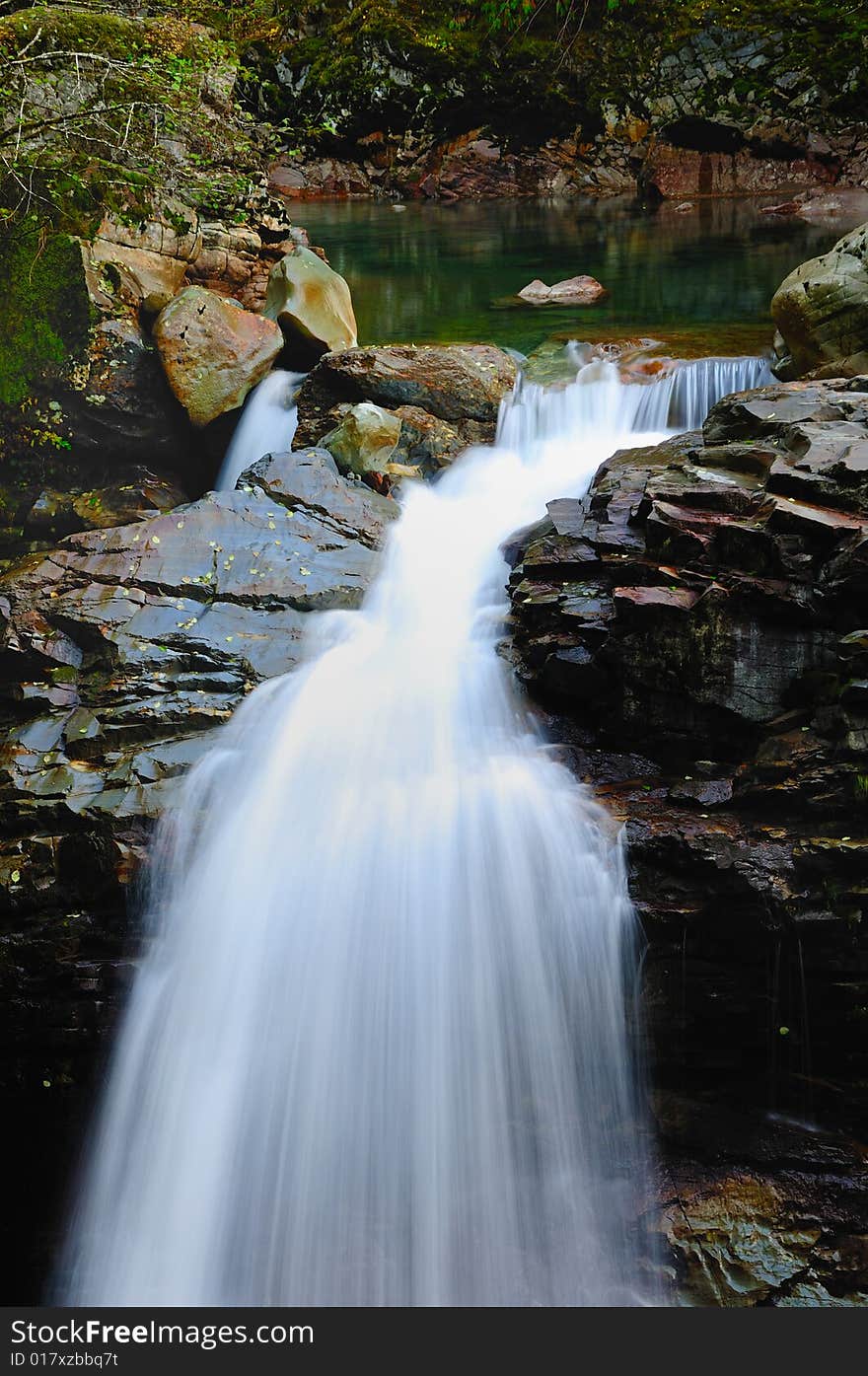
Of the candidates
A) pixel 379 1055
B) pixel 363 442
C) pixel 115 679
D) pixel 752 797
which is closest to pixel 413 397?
pixel 363 442

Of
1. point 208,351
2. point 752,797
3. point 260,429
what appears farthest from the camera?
point 260,429

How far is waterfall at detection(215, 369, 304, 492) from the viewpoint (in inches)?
345

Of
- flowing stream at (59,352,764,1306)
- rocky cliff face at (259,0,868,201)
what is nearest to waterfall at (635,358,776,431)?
flowing stream at (59,352,764,1306)

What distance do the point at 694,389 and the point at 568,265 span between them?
6908 millimetres

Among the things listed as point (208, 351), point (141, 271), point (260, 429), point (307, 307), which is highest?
point (141, 271)

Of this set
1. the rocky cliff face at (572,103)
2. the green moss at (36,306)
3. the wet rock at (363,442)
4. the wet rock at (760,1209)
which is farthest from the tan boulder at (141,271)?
the rocky cliff face at (572,103)

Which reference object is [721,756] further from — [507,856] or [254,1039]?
[254,1039]

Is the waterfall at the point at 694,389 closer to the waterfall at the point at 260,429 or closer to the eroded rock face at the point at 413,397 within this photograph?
the eroded rock face at the point at 413,397

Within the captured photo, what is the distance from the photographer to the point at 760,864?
160 inches

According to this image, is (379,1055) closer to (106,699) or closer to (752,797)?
(752,797)

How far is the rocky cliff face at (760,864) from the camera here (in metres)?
4.01

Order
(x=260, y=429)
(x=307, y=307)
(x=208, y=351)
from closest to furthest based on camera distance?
(x=208, y=351), (x=260, y=429), (x=307, y=307)

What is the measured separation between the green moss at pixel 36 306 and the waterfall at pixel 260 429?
5.21ft


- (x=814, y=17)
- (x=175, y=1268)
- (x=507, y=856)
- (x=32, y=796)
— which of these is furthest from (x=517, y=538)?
(x=814, y=17)
